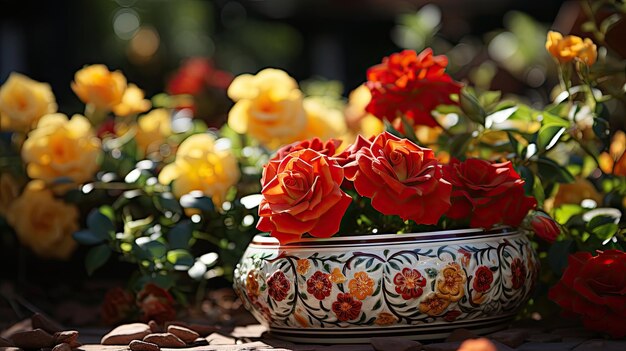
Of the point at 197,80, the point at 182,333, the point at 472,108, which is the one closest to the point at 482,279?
the point at 472,108

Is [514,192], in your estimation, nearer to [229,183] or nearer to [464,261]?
[464,261]

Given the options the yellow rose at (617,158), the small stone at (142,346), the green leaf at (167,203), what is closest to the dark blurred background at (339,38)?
the yellow rose at (617,158)

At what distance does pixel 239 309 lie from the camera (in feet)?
6.01

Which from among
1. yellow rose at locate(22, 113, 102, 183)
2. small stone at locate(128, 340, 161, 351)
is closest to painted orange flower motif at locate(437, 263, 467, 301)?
small stone at locate(128, 340, 161, 351)

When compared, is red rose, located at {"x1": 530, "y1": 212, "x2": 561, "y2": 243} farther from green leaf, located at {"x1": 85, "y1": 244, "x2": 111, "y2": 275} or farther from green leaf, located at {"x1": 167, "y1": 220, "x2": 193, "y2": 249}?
green leaf, located at {"x1": 85, "y1": 244, "x2": 111, "y2": 275}

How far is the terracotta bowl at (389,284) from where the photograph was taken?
4.23 feet

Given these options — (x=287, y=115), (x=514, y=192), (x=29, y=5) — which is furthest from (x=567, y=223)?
(x=29, y=5)

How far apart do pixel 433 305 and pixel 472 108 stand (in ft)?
1.42

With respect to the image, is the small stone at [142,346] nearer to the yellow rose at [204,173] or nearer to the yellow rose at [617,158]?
the yellow rose at [204,173]

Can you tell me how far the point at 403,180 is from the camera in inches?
50.1

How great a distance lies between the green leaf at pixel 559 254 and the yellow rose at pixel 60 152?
3.21 ft

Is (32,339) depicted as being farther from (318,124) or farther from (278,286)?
(318,124)

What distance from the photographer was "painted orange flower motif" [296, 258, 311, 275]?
4.30 ft

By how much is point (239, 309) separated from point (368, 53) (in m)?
4.26
